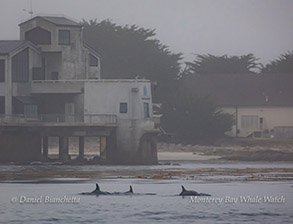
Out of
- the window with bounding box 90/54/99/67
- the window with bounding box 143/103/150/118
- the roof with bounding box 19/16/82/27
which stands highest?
the roof with bounding box 19/16/82/27

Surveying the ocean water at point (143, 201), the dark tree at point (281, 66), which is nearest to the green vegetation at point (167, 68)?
the dark tree at point (281, 66)

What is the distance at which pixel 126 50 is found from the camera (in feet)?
530

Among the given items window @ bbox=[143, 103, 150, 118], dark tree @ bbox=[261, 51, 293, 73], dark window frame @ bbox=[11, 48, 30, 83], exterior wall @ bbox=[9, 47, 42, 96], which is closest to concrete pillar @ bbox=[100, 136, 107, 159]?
window @ bbox=[143, 103, 150, 118]

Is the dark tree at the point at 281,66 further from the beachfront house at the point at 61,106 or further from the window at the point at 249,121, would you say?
the beachfront house at the point at 61,106

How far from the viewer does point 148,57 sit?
160750 millimetres

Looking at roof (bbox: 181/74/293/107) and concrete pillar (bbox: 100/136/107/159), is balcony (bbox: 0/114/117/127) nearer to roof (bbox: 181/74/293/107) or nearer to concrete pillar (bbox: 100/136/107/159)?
concrete pillar (bbox: 100/136/107/159)

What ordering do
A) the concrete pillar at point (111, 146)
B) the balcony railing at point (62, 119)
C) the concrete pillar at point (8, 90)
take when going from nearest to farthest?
1. the balcony railing at point (62, 119)
2. the concrete pillar at point (111, 146)
3. the concrete pillar at point (8, 90)

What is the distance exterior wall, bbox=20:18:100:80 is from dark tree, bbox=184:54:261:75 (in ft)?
217

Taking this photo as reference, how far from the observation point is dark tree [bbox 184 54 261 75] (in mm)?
174625

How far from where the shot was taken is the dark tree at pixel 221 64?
175 metres

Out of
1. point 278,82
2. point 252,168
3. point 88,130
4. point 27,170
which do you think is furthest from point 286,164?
point 278,82

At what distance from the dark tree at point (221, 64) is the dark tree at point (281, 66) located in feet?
17.8

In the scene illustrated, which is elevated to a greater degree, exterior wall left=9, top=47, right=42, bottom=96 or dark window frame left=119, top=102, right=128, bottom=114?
exterior wall left=9, top=47, right=42, bottom=96

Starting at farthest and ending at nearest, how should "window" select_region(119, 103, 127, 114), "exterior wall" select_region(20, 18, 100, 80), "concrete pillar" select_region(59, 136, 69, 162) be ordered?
"exterior wall" select_region(20, 18, 100, 80) → "concrete pillar" select_region(59, 136, 69, 162) → "window" select_region(119, 103, 127, 114)
